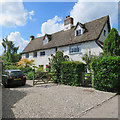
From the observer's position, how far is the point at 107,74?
7074mm

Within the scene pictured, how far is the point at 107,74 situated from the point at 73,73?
3048mm

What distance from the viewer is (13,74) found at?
8578 millimetres

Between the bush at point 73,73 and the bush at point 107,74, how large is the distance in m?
1.71

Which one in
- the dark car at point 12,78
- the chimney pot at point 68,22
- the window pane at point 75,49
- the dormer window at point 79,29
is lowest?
the dark car at point 12,78

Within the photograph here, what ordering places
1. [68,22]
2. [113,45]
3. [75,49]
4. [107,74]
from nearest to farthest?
1. [107,74]
2. [113,45]
3. [75,49]
4. [68,22]

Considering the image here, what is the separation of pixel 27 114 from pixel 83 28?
14612mm

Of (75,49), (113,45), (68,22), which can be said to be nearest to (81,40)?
(75,49)

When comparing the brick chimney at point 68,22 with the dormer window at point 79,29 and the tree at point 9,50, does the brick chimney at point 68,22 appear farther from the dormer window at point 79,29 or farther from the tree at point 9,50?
the tree at point 9,50

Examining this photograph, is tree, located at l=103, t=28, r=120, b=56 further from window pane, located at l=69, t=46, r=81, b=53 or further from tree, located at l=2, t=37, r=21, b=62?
tree, located at l=2, t=37, r=21, b=62

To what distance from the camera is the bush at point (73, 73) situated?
9.13m

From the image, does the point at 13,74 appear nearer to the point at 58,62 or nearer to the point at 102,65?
the point at 58,62

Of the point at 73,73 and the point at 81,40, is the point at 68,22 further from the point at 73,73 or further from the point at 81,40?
the point at 73,73

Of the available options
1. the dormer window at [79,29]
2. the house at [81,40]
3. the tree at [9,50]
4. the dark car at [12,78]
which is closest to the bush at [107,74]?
the house at [81,40]

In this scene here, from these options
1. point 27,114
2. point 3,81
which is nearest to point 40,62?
point 3,81
